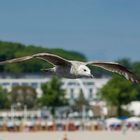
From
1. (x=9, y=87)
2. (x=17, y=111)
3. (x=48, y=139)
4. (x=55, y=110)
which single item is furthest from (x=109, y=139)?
(x=9, y=87)

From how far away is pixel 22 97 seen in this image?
13600 centimetres

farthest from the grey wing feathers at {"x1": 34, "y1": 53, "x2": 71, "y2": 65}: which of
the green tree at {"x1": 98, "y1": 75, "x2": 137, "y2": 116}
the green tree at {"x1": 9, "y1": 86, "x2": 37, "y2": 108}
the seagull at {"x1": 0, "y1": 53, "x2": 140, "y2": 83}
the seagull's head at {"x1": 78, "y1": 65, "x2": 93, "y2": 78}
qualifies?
the green tree at {"x1": 9, "y1": 86, "x2": 37, "y2": 108}

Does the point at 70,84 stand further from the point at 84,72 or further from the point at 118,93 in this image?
the point at 84,72

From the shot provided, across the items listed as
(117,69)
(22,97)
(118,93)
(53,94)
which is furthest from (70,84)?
(117,69)

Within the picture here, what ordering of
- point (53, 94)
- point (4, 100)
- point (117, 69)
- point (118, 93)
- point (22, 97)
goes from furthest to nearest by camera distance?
point (4, 100), point (22, 97), point (53, 94), point (118, 93), point (117, 69)

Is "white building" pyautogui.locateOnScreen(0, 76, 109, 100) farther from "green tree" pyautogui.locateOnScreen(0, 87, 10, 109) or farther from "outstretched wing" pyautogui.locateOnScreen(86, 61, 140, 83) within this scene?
"outstretched wing" pyautogui.locateOnScreen(86, 61, 140, 83)

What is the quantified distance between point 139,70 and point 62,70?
138 metres

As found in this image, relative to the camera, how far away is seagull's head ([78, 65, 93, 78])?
15.7m

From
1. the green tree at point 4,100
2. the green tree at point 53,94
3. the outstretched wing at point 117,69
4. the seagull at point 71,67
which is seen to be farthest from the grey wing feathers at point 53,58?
the green tree at point 4,100

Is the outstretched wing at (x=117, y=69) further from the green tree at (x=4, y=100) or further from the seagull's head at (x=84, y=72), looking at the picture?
the green tree at (x=4, y=100)

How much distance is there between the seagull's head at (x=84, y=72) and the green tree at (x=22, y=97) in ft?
387

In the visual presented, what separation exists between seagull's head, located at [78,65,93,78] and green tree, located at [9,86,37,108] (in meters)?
118

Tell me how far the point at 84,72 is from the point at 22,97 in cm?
12050

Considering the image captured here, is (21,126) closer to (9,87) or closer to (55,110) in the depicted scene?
(55,110)
